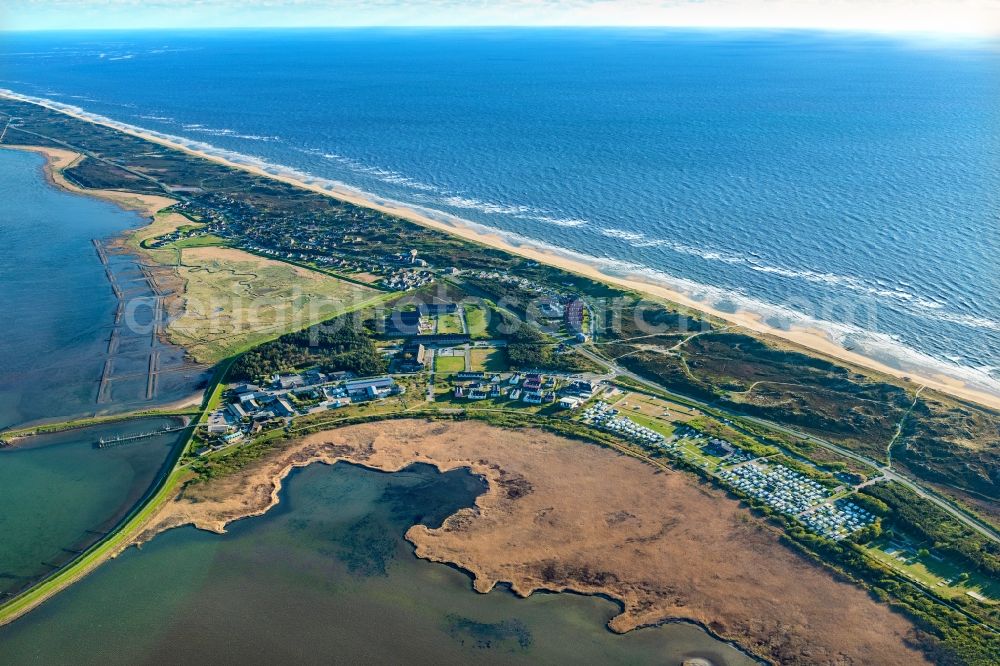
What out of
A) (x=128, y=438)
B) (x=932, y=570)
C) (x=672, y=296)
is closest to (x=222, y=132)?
(x=672, y=296)

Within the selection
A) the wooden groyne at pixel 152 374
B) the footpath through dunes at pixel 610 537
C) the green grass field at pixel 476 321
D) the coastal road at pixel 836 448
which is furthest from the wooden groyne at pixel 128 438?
the coastal road at pixel 836 448

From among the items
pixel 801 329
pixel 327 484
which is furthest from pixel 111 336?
pixel 801 329

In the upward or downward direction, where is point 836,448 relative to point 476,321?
downward

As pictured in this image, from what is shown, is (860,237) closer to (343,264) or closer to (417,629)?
(343,264)

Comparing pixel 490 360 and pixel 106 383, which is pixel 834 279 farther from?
pixel 106 383

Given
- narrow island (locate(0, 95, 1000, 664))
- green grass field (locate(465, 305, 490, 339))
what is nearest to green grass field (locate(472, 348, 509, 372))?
narrow island (locate(0, 95, 1000, 664))

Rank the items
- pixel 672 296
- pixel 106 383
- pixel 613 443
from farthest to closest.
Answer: pixel 672 296, pixel 106 383, pixel 613 443

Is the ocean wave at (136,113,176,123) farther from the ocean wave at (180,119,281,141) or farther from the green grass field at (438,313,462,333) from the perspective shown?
the green grass field at (438,313,462,333)
